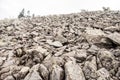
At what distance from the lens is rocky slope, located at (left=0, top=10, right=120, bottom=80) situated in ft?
20.4

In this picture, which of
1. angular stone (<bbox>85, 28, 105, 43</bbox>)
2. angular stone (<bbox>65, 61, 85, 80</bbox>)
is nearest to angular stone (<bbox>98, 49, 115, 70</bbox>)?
angular stone (<bbox>65, 61, 85, 80</bbox>)

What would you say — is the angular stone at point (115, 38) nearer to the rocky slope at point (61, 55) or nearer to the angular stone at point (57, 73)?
the rocky slope at point (61, 55)

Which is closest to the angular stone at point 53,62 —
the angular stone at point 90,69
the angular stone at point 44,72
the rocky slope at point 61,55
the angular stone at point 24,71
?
the rocky slope at point 61,55

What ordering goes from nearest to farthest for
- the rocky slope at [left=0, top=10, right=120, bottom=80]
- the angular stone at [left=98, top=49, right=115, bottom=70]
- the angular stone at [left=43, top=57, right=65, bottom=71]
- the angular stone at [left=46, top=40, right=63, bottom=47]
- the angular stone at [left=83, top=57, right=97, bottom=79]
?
the angular stone at [left=83, top=57, right=97, bottom=79] < the rocky slope at [left=0, top=10, right=120, bottom=80] < the angular stone at [left=98, top=49, right=115, bottom=70] < the angular stone at [left=43, top=57, right=65, bottom=71] < the angular stone at [left=46, top=40, right=63, bottom=47]

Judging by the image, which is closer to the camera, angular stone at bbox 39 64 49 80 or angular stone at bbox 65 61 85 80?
angular stone at bbox 65 61 85 80

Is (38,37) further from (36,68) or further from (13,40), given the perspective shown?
(36,68)

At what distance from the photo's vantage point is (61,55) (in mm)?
7371

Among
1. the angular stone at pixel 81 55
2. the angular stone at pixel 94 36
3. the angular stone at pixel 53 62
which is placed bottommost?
the angular stone at pixel 53 62

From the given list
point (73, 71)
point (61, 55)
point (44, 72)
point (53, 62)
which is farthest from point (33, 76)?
point (61, 55)

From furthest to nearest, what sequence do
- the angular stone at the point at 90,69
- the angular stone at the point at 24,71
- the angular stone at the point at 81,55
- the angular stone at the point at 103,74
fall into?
1. the angular stone at the point at 81,55
2. the angular stone at the point at 24,71
3. the angular stone at the point at 90,69
4. the angular stone at the point at 103,74

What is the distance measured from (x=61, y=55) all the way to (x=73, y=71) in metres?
1.30

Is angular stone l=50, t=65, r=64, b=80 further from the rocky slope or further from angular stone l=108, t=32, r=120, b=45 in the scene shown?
angular stone l=108, t=32, r=120, b=45

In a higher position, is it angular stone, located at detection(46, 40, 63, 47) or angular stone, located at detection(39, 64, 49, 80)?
Result: angular stone, located at detection(46, 40, 63, 47)

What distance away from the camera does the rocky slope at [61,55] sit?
245 inches
